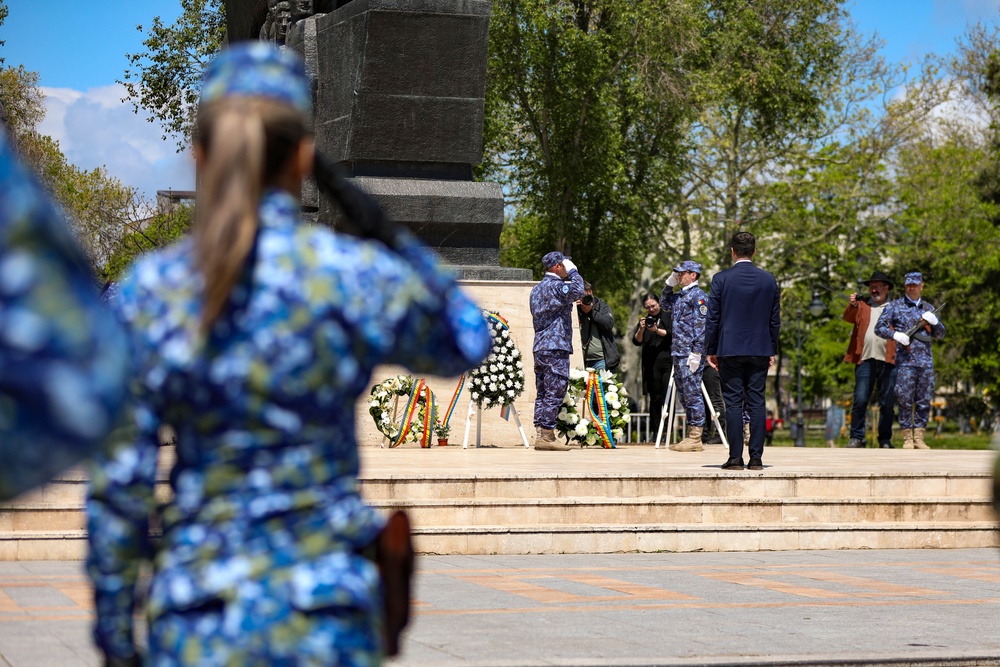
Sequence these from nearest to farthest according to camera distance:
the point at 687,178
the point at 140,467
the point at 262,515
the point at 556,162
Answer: the point at 262,515
the point at 140,467
the point at 556,162
the point at 687,178

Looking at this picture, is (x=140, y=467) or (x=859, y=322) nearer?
(x=140, y=467)

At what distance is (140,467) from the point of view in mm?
2490

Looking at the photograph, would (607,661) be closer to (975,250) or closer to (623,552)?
(623,552)

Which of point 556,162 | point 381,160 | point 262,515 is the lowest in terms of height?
point 262,515

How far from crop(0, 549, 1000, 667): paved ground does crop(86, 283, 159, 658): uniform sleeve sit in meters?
3.75

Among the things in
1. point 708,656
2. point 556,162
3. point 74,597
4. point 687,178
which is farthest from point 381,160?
point 687,178

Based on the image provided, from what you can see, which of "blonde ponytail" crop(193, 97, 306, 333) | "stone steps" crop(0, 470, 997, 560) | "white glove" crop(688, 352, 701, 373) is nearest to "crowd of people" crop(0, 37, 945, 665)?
"blonde ponytail" crop(193, 97, 306, 333)

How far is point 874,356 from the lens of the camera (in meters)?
18.2

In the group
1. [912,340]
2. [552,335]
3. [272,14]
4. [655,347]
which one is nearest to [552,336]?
[552,335]

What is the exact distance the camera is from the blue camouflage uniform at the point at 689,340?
16.1m

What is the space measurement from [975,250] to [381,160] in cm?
3495

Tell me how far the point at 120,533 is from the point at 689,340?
1395 centimetres

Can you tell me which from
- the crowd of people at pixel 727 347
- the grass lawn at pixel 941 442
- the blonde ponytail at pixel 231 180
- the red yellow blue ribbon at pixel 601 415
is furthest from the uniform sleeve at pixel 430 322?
the grass lawn at pixel 941 442

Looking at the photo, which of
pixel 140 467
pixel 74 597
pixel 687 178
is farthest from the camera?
pixel 687 178
